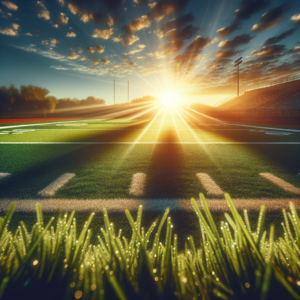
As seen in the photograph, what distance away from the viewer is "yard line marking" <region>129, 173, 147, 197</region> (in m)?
2.35

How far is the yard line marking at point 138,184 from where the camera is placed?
2354 mm

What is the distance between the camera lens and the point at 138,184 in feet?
8.65

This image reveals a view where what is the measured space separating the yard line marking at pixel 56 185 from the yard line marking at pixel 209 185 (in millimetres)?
1977

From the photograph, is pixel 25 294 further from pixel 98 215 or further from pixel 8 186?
pixel 8 186

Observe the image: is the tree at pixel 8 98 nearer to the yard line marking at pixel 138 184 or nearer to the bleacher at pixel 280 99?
the yard line marking at pixel 138 184

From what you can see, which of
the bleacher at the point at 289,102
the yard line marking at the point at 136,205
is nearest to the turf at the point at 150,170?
the yard line marking at the point at 136,205

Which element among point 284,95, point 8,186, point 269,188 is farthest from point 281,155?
point 284,95

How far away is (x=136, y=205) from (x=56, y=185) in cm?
128

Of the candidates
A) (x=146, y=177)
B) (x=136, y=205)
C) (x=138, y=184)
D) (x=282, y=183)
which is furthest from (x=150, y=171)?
(x=282, y=183)

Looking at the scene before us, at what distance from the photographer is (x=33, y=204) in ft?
6.66

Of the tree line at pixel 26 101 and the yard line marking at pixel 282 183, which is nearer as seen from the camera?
the yard line marking at pixel 282 183

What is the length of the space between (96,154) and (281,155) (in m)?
4.34

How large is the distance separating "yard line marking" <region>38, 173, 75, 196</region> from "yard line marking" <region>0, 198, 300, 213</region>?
19cm

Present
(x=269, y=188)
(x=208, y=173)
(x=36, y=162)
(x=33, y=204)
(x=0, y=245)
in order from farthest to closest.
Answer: (x=36, y=162)
(x=208, y=173)
(x=269, y=188)
(x=33, y=204)
(x=0, y=245)
